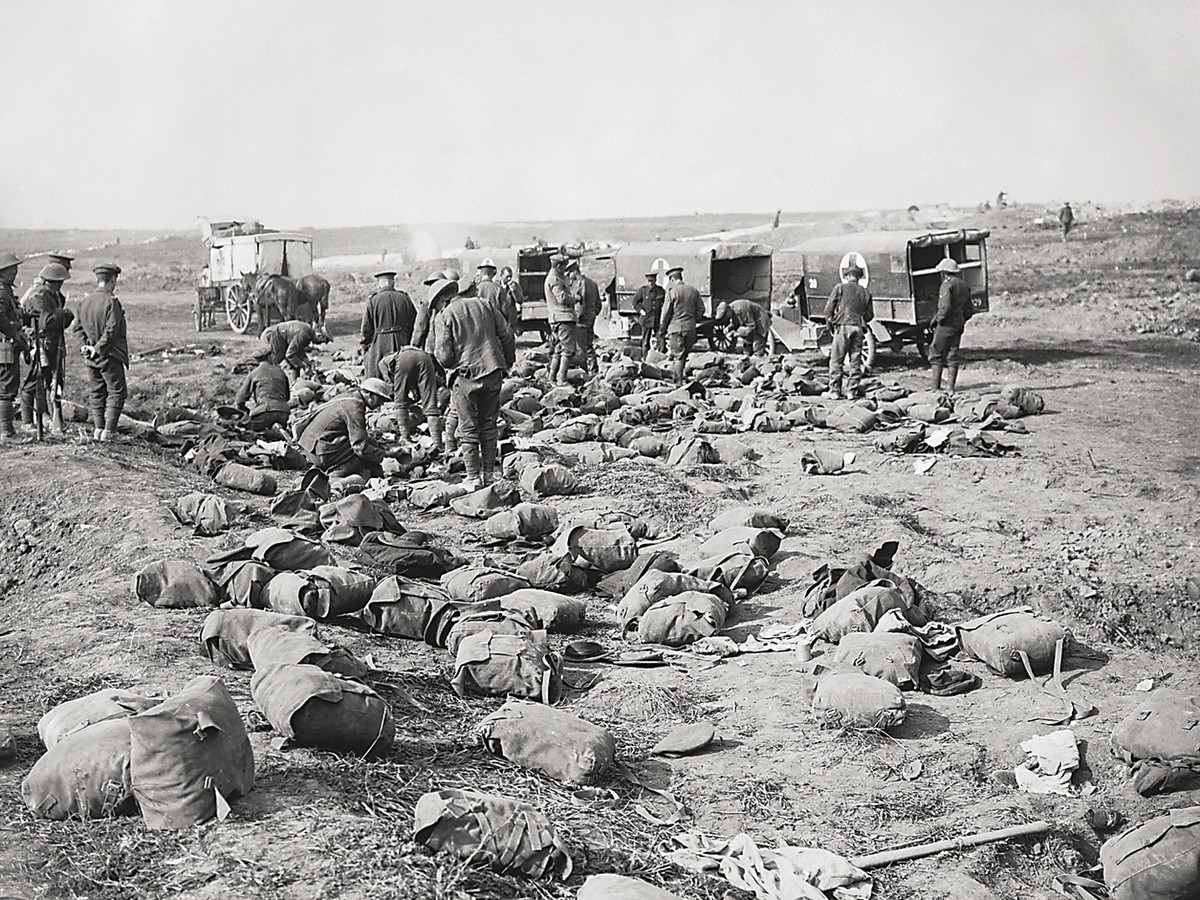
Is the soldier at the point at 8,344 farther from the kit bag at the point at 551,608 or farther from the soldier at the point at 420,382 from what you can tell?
the kit bag at the point at 551,608

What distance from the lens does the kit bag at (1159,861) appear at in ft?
10.9

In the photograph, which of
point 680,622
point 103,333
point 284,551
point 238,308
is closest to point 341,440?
point 103,333

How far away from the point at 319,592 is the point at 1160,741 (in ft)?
12.4

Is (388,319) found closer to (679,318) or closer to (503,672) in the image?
(679,318)

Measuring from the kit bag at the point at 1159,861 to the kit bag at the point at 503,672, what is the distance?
7.46ft

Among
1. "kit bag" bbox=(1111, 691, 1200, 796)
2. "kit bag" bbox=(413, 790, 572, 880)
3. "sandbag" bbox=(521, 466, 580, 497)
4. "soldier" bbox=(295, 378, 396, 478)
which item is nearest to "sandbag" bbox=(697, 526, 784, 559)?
"sandbag" bbox=(521, 466, 580, 497)

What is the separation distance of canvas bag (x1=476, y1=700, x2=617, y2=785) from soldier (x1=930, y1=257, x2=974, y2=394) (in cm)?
1016

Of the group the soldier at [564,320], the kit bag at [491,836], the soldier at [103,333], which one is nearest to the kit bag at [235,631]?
the kit bag at [491,836]

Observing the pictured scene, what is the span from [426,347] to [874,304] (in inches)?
286

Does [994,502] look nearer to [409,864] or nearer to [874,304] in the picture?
[409,864]

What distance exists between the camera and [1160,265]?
25078 mm

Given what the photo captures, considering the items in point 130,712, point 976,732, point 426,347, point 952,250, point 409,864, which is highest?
point 952,250

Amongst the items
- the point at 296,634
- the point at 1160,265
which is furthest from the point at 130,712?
the point at 1160,265

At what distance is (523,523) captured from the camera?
7473mm
